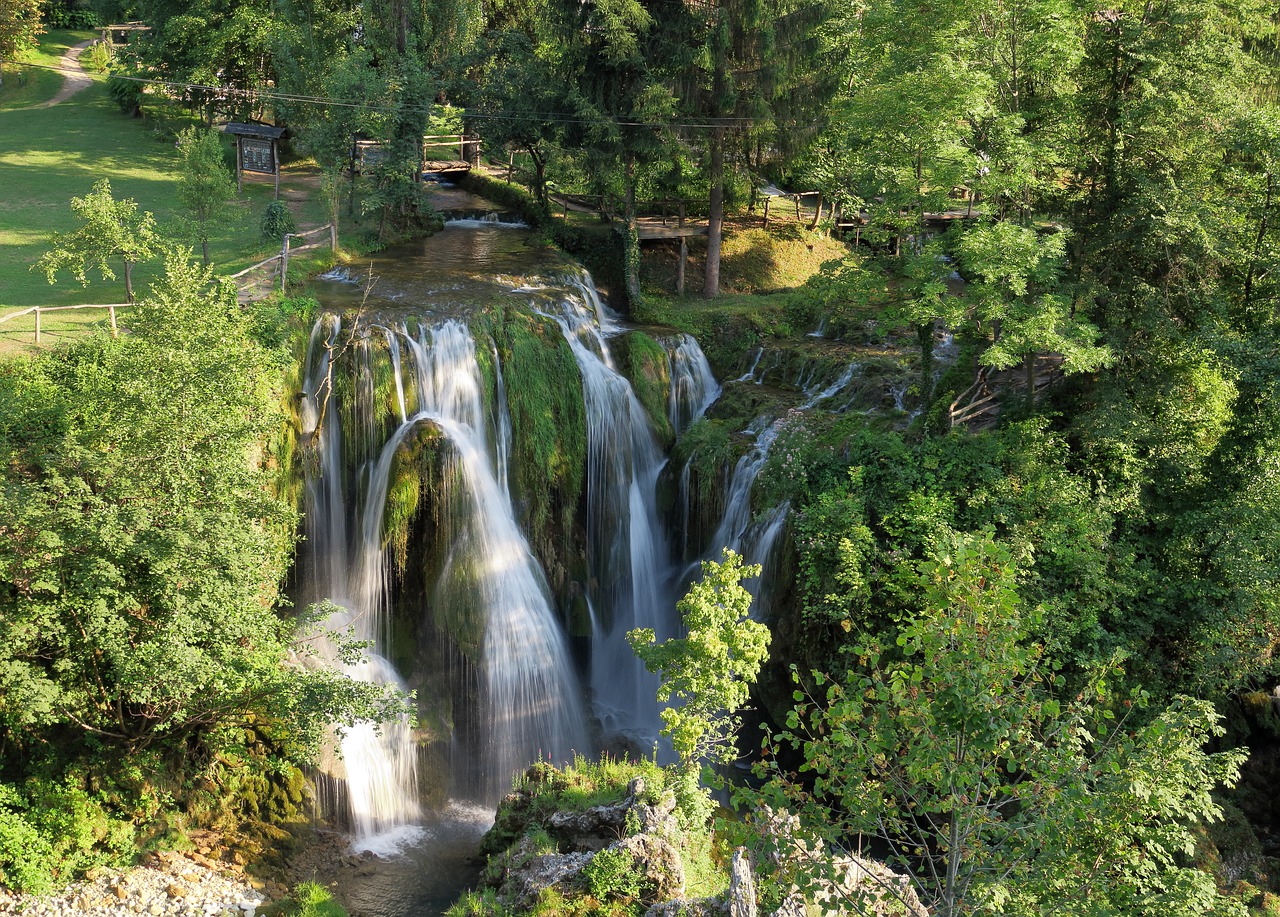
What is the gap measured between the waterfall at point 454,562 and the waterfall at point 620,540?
134 centimetres

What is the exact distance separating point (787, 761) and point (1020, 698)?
39.0 feet

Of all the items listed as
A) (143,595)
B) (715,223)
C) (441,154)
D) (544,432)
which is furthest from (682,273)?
(143,595)

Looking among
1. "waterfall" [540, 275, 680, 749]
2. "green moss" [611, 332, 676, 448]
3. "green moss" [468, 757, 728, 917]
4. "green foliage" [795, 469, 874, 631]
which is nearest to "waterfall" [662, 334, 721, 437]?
"green moss" [611, 332, 676, 448]

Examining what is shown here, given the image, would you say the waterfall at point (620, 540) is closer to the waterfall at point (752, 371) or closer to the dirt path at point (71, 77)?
the waterfall at point (752, 371)

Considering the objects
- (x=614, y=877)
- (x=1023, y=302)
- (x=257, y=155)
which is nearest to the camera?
(x=614, y=877)

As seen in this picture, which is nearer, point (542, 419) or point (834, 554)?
point (834, 554)

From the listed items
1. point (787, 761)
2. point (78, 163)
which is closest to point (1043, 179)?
point (787, 761)

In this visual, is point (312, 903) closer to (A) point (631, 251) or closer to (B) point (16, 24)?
(A) point (631, 251)

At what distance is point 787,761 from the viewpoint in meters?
18.2

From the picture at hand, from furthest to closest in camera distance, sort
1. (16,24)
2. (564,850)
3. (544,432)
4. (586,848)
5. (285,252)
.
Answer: (16,24)
(285,252)
(544,432)
(564,850)
(586,848)

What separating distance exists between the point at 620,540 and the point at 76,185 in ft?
73.6

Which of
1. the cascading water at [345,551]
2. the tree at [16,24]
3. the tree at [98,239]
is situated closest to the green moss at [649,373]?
the cascading water at [345,551]

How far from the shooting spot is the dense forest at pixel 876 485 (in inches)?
290

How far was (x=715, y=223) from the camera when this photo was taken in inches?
1109
